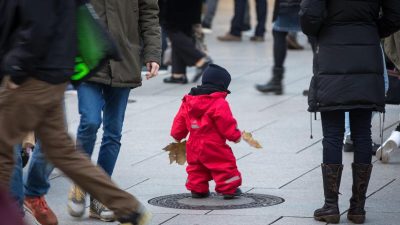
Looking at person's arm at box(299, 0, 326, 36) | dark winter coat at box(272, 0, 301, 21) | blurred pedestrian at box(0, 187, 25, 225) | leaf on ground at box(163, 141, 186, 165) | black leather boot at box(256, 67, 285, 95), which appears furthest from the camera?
black leather boot at box(256, 67, 285, 95)

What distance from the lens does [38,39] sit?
5875mm

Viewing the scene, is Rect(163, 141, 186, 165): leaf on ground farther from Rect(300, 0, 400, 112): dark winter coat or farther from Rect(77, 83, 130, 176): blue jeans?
Rect(300, 0, 400, 112): dark winter coat

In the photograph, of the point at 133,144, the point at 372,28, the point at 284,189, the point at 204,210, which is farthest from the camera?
the point at 133,144

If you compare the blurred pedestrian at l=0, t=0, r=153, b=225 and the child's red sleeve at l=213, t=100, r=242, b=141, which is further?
the child's red sleeve at l=213, t=100, r=242, b=141

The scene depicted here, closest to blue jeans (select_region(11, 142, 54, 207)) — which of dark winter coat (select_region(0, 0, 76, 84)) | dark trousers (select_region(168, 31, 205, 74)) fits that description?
dark winter coat (select_region(0, 0, 76, 84))

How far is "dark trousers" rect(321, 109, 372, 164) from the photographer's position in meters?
7.09

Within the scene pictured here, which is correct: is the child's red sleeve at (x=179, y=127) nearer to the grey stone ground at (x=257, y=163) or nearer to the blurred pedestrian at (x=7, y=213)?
the grey stone ground at (x=257, y=163)

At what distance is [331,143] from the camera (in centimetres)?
709

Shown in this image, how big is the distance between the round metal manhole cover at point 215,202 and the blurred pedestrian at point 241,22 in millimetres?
10389

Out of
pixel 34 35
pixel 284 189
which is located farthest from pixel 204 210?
pixel 34 35

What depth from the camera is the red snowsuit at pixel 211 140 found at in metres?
7.82

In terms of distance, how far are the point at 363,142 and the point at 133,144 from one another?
337cm

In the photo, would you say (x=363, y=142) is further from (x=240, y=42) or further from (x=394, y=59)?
(x=240, y=42)

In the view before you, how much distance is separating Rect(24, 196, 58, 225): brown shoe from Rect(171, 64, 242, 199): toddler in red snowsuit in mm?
1215
